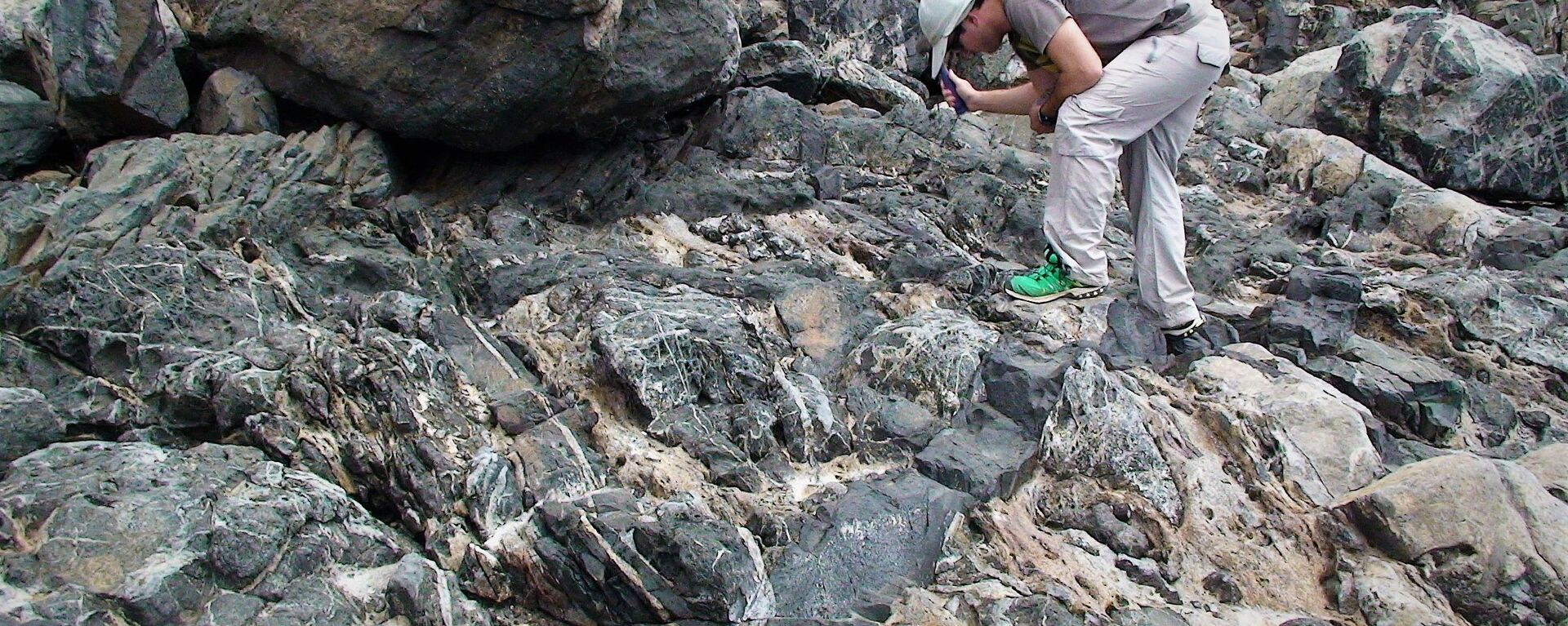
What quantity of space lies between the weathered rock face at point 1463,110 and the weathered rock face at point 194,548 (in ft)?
35.6

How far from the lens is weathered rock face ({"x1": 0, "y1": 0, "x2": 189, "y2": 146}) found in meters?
6.75

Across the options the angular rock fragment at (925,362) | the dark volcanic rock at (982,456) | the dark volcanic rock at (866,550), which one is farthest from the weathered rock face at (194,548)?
the angular rock fragment at (925,362)

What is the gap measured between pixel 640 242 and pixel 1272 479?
163 inches

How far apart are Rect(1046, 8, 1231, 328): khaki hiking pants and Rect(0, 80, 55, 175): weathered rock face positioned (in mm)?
6329

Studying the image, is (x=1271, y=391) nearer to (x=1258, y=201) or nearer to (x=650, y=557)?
(x=650, y=557)

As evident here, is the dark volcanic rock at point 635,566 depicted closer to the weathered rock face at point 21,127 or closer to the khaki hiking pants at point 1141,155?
the khaki hiking pants at point 1141,155

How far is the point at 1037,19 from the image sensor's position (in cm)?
585

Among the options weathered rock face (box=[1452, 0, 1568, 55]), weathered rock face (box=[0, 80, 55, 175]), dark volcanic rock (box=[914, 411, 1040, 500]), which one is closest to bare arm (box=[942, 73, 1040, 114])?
dark volcanic rock (box=[914, 411, 1040, 500])

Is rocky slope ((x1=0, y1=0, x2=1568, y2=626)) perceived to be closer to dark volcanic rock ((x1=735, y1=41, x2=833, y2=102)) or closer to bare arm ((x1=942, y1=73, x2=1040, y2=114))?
dark volcanic rock ((x1=735, y1=41, x2=833, y2=102))

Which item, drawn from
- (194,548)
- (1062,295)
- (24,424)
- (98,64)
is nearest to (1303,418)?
(1062,295)

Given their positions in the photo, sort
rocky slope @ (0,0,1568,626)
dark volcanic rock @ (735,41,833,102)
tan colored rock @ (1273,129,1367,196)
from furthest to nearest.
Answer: tan colored rock @ (1273,129,1367,196), dark volcanic rock @ (735,41,833,102), rocky slope @ (0,0,1568,626)

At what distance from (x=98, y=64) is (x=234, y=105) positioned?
796 millimetres

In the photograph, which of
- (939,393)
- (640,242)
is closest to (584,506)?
(939,393)

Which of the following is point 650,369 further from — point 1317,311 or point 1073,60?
point 1317,311
